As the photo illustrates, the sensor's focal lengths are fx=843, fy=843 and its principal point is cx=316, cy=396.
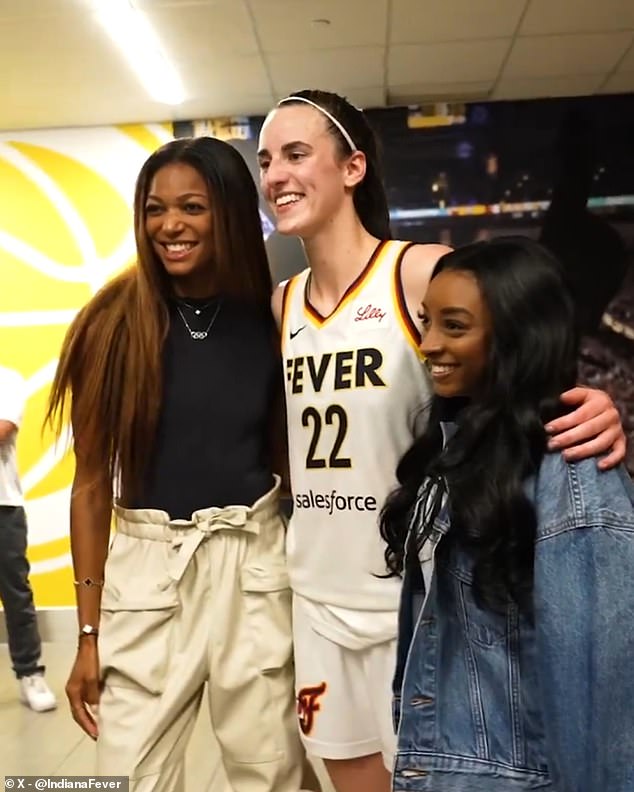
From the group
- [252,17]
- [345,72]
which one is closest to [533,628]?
[252,17]

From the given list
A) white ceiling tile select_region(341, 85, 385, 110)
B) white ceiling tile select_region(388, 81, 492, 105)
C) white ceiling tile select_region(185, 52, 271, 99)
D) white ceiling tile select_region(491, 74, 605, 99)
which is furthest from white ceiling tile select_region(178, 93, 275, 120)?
white ceiling tile select_region(491, 74, 605, 99)

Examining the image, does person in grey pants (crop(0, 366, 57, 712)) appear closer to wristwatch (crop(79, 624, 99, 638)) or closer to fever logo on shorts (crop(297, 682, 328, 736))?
wristwatch (crop(79, 624, 99, 638))

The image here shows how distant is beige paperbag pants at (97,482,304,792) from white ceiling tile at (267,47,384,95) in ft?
8.97

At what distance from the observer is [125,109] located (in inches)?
164

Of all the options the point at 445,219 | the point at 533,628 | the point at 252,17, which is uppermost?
the point at 252,17

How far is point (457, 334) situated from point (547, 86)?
3490 mm

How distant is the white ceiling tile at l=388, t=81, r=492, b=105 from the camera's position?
13.3 ft

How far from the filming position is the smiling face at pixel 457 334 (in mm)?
1064

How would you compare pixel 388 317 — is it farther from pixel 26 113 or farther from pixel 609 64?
pixel 26 113

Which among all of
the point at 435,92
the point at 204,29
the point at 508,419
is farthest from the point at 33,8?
the point at 508,419

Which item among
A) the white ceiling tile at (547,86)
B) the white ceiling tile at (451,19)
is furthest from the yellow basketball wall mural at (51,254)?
the white ceiling tile at (547,86)

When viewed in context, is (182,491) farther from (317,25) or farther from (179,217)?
(317,25)

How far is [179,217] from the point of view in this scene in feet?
4.76

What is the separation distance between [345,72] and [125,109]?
3.71 ft
